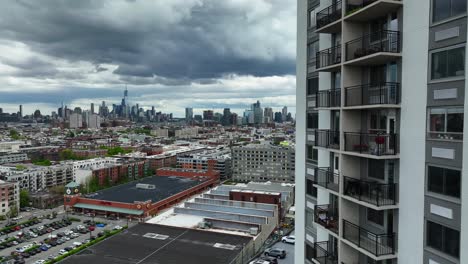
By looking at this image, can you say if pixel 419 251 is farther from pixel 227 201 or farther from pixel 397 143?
pixel 227 201

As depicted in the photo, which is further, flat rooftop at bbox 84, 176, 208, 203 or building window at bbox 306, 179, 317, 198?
flat rooftop at bbox 84, 176, 208, 203

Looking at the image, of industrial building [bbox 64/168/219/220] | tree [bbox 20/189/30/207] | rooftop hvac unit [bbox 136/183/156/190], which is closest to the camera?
industrial building [bbox 64/168/219/220]

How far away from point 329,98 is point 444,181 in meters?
4.35

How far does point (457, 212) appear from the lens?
7.11 metres

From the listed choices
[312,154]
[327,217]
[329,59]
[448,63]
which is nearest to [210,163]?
[312,154]

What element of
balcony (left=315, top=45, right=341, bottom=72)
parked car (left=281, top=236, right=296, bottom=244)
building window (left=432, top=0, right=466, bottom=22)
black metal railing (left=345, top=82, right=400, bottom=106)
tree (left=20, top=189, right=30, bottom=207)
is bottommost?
tree (left=20, top=189, right=30, bottom=207)

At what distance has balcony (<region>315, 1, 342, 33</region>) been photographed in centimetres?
1031

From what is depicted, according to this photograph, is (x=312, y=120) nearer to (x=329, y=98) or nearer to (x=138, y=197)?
(x=329, y=98)

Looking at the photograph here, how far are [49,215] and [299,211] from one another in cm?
5506

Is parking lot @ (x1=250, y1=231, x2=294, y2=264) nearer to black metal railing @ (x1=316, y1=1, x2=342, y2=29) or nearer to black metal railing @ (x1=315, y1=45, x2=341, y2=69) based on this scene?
black metal railing @ (x1=315, y1=45, x2=341, y2=69)

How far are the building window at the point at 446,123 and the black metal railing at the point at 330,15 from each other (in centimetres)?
403

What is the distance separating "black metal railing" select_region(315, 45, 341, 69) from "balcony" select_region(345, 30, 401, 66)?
0.71 m

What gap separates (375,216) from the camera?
9594 mm

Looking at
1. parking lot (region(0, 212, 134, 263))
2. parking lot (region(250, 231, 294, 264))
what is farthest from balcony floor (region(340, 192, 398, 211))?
parking lot (region(0, 212, 134, 263))
